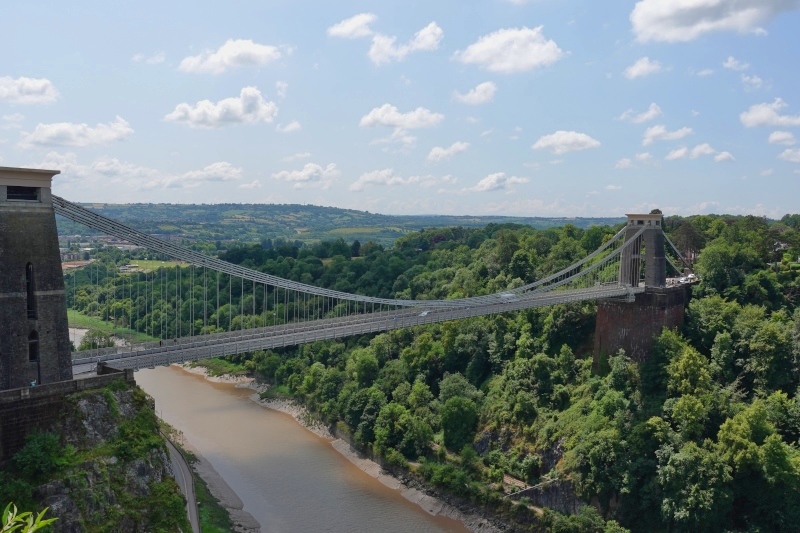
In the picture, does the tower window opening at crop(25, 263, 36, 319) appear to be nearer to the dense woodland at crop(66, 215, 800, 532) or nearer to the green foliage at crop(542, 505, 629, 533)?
the dense woodland at crop(66, 215, 800, 532)

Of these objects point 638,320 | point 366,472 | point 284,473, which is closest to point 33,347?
point 284,473

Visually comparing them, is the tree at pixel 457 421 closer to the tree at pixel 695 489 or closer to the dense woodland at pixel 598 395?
the dense woodland at pixel 598 395

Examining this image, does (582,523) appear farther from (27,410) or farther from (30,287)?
(30,287)

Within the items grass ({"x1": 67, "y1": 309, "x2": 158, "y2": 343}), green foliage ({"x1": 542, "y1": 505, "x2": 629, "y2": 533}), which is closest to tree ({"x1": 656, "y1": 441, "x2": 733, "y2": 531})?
green foliage ({"x1": 542, "y1": 505, "x2": 629, "y2": 533})

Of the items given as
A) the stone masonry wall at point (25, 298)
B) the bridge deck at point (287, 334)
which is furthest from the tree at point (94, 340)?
the stone masonry wall at point (25, 298)

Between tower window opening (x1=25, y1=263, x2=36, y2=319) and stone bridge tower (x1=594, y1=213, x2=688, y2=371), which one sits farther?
stone bridge tower (x1=594, y1=213, x2=688, y2=371)

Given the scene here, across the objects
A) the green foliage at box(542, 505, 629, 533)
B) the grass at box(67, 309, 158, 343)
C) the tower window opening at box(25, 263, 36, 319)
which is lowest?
the green foliage at box(542, 505, 629, 533)

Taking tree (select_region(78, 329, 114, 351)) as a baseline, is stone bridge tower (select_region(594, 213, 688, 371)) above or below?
above
